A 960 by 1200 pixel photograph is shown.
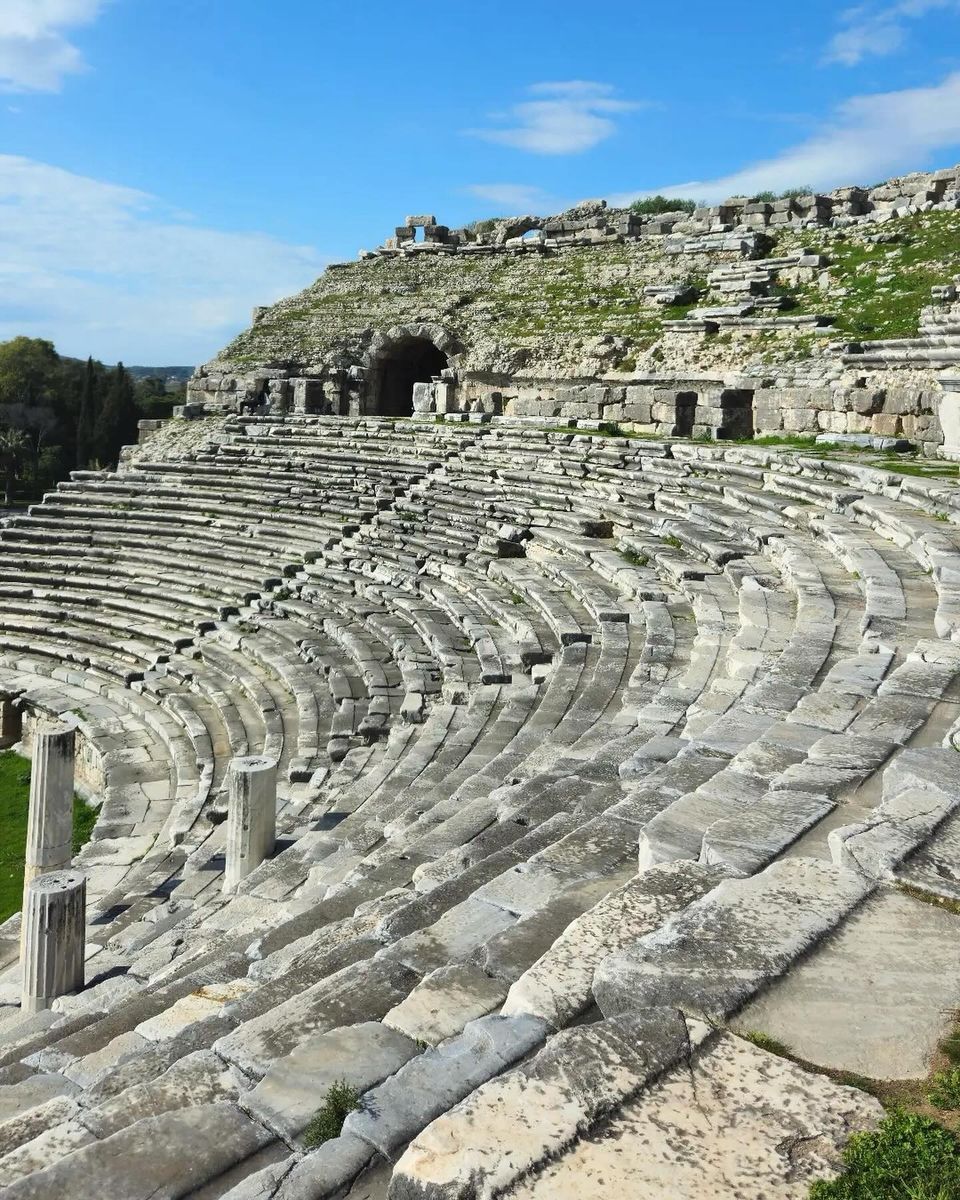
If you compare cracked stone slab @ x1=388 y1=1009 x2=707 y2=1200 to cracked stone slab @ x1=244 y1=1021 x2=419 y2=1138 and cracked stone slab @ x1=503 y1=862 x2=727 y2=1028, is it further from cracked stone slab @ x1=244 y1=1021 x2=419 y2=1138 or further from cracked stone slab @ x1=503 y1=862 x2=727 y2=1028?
cracked stone slab @ x1=244 y1=1021 x2=419 y2=1138

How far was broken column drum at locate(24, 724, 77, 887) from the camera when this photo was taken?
9133 millimetres

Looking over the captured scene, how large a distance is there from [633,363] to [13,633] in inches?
545

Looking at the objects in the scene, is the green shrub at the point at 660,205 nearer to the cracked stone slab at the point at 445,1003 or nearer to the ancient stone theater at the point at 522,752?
the ancient stone theater at the point at 522,752

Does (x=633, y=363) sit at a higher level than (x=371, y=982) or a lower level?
higher

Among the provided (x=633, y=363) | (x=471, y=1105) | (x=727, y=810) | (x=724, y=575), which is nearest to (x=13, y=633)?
(x=724, y=575)

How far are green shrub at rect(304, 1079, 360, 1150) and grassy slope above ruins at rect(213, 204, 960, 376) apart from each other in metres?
18.7

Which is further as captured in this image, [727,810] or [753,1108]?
[727,810]

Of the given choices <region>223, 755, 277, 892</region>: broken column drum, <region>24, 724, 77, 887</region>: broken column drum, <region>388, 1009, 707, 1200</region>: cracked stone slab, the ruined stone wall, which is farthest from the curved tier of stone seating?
the ruined stone wall

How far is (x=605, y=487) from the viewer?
1523 centimetres

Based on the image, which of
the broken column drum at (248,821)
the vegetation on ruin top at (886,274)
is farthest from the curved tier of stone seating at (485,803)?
the vegetation on ruin top at (886,274)

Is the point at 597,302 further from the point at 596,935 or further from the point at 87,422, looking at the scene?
the point at 87,422

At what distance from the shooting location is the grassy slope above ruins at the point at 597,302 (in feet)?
68.9

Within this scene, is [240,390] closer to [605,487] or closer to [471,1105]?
[605,487]

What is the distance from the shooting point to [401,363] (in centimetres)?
2819
